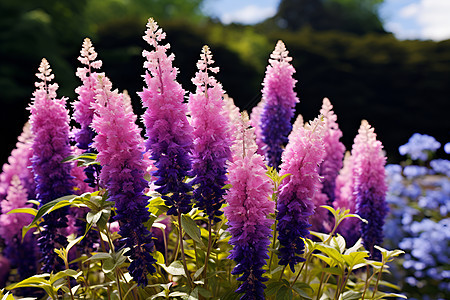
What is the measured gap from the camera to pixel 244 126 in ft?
5.91

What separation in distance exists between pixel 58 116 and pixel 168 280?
1089 mm

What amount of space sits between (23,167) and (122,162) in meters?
1.86

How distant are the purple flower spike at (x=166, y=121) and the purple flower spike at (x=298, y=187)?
46 centimetres

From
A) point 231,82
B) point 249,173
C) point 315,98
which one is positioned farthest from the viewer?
point 315,98

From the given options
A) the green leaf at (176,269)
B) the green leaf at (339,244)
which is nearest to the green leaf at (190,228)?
the green leaf at (176,269)

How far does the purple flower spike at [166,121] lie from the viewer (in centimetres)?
184

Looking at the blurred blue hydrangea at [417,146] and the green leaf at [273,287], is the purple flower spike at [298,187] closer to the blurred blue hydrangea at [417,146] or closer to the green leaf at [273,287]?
the green leaf at [273,287]

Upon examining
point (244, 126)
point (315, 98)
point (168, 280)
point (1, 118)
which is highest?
point (315, 98)

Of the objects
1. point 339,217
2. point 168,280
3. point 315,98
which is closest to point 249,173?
point 339,217

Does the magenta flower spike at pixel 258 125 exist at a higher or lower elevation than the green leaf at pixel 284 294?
higher

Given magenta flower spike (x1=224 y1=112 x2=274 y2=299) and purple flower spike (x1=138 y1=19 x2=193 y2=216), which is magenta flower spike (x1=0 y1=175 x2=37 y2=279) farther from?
magenta flower spike (x1=224 y1=112 x2=274 y2=299)

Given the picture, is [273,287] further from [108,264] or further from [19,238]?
[19,238]

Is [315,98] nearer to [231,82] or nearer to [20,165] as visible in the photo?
[231,82]

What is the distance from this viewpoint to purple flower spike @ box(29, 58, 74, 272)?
230cm
